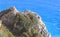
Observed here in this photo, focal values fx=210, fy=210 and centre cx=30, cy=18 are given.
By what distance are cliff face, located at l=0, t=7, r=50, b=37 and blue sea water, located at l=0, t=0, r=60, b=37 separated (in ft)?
26.3

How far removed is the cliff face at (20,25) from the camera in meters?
5.45

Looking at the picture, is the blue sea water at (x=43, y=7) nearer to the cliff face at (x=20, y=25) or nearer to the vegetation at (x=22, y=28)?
the cliff face at (x=20, y=25)

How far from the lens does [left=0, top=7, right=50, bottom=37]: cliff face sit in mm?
5445

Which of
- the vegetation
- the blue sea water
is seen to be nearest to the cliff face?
the vegetation

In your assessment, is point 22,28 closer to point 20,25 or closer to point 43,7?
point 20,25

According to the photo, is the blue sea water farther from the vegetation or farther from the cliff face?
the vegetation

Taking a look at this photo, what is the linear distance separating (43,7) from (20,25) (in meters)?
11.2

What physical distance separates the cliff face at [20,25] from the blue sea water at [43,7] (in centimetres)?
803

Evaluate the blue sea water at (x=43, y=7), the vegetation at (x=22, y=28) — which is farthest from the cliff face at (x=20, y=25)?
the blue sea water at (x=43, y=7)

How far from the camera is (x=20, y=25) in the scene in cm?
553

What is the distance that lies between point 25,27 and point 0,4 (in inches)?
440

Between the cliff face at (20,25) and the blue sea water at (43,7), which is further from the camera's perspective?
the blue sea water at (43,7)

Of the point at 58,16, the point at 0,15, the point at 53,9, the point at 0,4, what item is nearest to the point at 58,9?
the point at 53,9

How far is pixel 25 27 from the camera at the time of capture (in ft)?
18.0
